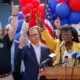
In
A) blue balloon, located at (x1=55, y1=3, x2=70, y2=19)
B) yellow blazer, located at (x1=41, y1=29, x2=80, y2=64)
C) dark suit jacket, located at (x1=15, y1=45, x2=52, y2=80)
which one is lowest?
dark suit jacket, located at (x1=15, y1=45, x2=52, y2=80)

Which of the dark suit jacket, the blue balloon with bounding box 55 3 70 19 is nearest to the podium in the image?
the dark suit jacket

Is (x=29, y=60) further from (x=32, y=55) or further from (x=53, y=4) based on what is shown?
(x=53, y=4)

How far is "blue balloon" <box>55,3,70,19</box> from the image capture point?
24.3 feet

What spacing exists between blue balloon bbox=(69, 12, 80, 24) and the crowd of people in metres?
2.58

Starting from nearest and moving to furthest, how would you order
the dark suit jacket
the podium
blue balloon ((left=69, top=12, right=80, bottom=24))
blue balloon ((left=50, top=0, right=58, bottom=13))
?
the podium
the dark suit jacket
blue balloon ((left=69, top=12, right=80, bottom=24))
blue balloon ((left=50, top=0, right=58, bottom=13))

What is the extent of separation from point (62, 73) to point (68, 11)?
4.54 m

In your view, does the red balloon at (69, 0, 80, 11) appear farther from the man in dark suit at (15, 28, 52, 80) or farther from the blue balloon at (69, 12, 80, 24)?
the man in dark suit at (15, 28, 52, 80)

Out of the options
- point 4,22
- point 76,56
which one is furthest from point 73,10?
point 4,22

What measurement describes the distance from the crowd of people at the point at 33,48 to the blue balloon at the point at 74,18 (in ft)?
8.47

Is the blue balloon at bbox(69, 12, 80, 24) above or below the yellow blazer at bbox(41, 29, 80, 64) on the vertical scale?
above

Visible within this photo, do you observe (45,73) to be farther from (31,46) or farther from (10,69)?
(10,69)

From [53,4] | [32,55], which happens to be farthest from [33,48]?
[53,4]

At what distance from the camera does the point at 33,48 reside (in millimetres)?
4387

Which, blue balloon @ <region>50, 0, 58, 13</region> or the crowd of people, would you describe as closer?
the crowd of people
